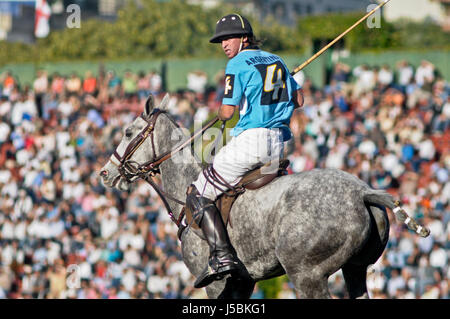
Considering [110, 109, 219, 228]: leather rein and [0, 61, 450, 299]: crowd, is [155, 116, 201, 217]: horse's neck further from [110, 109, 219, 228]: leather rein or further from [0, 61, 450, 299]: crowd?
[0, 61, 450, 299]: crowd

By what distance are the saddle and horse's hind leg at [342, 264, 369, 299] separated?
1.00 metres

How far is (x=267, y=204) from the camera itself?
643cm

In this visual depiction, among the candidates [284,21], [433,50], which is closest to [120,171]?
[433,50]

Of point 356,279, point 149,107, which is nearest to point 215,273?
point 356,279

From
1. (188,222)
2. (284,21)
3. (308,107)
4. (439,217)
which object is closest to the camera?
(188,222)

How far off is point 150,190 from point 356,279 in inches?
430

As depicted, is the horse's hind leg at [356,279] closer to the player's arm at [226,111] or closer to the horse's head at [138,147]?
the player's arm at [226,111]

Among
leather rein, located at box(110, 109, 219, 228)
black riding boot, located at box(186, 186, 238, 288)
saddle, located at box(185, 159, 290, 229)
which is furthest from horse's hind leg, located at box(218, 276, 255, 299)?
leather rein, located at box(110, 109, 219, 228)

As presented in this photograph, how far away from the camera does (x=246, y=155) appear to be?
21.6 feet

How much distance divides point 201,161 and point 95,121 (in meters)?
13.4

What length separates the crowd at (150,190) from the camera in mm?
13217

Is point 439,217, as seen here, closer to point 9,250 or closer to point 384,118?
point 384,118

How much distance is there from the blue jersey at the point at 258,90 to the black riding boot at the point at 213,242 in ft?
2.29

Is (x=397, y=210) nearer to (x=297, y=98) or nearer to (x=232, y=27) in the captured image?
(x=297, y=98)
